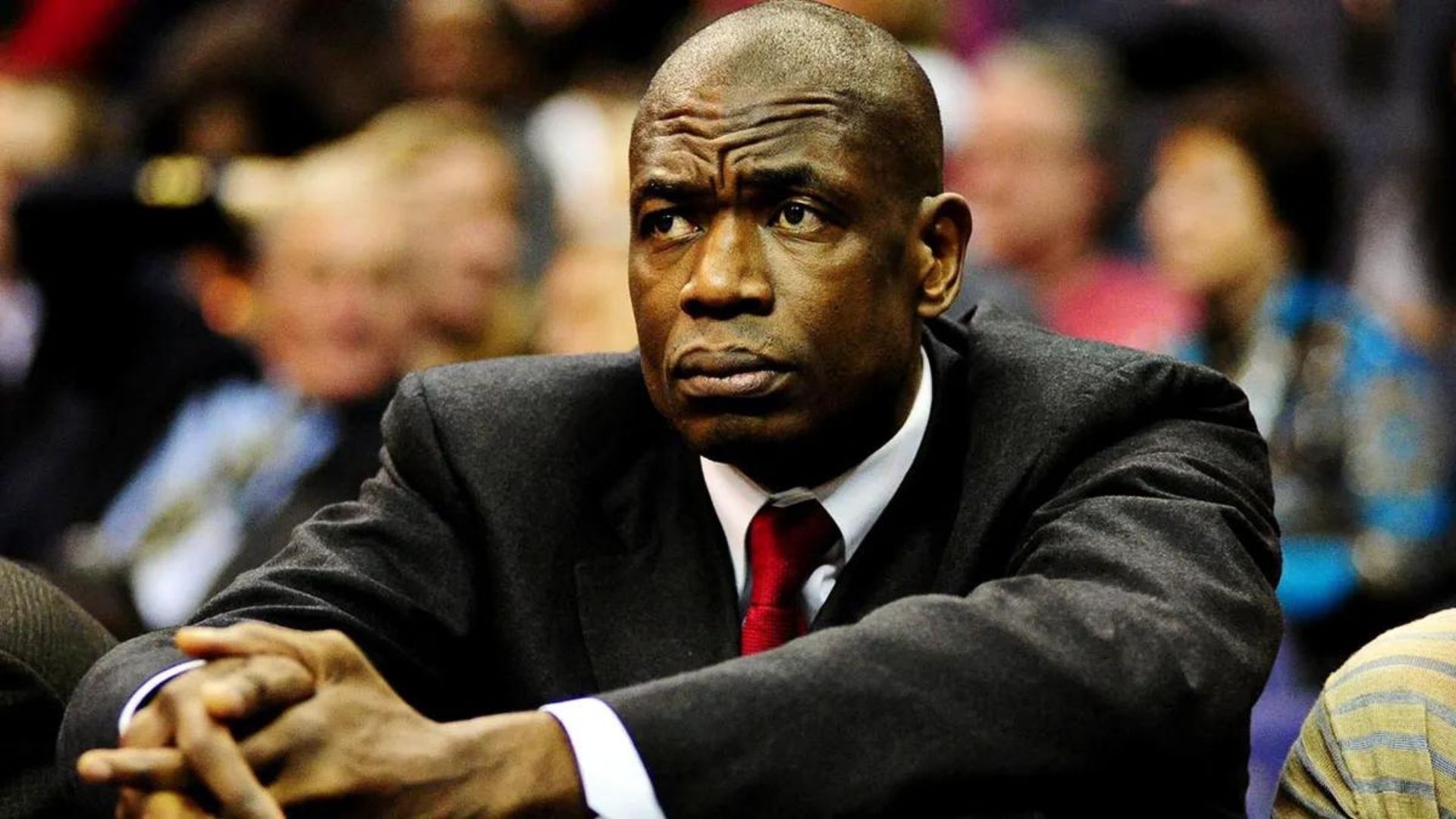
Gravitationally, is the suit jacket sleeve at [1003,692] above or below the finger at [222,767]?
below

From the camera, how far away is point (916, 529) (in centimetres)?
233

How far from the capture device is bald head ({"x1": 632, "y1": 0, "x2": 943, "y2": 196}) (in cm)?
222

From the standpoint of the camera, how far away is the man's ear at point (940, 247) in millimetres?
→ 2338

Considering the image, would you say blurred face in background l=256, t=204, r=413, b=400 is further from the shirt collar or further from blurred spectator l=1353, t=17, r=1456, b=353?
blurred spectator l=1353, t=17, r=1456, b=353

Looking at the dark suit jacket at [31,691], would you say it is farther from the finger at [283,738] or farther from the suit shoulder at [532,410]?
the finger at [283,738]

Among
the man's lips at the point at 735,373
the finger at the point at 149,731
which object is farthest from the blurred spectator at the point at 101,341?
→ the finger at the point at 149,731

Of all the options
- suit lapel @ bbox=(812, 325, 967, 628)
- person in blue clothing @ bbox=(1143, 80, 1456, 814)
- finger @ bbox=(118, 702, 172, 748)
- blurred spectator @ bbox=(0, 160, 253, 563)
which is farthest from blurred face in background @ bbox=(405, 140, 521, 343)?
finger @ bbox=(118, 702, 172, 748)

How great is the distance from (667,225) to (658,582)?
0.36 metres

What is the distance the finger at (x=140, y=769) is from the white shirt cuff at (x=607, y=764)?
0.93ft

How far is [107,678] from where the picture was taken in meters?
2.02

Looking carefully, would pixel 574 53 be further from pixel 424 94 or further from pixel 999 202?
pixel 999 202

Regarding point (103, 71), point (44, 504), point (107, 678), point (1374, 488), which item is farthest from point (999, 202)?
point (107, 678)

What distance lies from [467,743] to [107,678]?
422mm

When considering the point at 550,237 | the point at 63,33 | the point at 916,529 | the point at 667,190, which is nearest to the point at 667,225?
the point at 667,190
